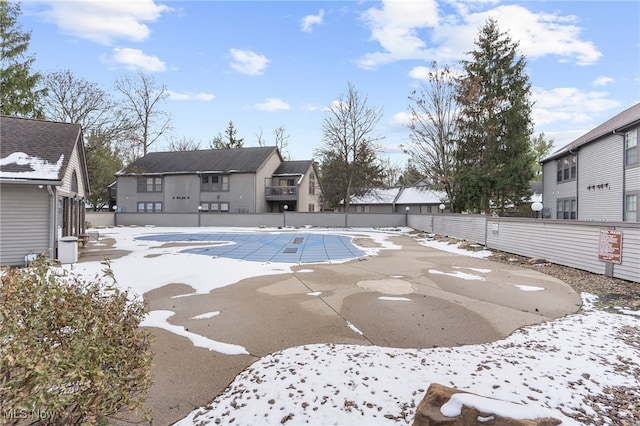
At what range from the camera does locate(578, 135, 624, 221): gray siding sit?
14.7 meters

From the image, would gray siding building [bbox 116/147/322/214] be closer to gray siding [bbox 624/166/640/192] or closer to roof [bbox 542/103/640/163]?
roof [bbox 542/103/640/163]

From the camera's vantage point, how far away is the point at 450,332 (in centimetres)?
456

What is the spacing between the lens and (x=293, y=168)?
3294 cm

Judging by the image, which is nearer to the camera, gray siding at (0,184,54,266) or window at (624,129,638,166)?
gray siding at (0,184,54,266)

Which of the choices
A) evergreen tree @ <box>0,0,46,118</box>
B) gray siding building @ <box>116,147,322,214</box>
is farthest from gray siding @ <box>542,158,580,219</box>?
evergreen tree @ <box>0,0,46,118</box>

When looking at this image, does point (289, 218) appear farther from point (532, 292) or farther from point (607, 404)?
point (607, 404)

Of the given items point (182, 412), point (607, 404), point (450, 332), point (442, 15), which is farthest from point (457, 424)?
point (442, 15)

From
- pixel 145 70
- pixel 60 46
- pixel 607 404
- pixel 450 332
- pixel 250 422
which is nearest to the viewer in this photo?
pixel 250 422

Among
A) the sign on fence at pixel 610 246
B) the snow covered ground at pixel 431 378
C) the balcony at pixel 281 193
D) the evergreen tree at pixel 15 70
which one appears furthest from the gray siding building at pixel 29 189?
the balcony at pixel 281 193

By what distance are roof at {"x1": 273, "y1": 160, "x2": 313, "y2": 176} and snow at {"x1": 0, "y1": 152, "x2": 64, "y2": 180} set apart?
A: 22.6 m

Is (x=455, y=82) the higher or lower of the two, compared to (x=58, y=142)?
higher

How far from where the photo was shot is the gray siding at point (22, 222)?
9672 millimetres

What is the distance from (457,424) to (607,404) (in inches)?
68.3

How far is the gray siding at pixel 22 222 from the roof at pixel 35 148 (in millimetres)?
589
